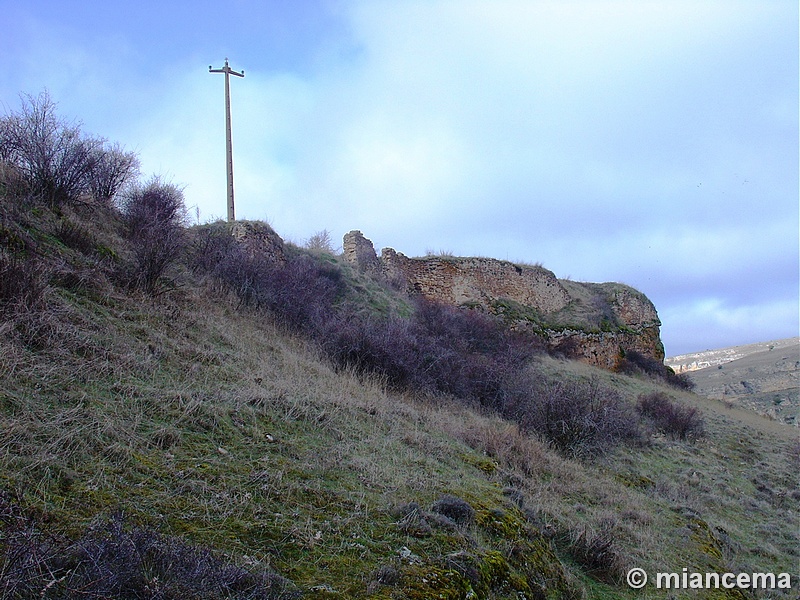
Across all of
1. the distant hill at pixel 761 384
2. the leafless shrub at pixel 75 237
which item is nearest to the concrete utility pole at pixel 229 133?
the leafless shrub at pixel 75 237

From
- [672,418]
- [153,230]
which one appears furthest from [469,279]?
[153,230]

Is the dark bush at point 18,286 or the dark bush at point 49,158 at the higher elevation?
the dark bush at point 49,158

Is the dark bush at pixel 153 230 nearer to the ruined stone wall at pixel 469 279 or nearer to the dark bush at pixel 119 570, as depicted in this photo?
the dark bush at pixel 119 570

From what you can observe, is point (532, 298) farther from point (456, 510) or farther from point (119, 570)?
point (119, 570)

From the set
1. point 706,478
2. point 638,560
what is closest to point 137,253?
point 638,560

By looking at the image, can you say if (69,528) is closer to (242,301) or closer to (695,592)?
(695,592)

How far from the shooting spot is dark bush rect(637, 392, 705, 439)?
40.7 ft

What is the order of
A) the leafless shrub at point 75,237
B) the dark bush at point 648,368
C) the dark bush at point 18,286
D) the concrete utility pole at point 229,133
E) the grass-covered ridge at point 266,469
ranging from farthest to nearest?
the dark bush at point 648,368
the concrete utility pole at point 229,133
the leafless shrub at point 75,237
the dark bush at point 18,286
the grass-covered ridge at point 266,469

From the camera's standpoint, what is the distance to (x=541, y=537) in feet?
15.1

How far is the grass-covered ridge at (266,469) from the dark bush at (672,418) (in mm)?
1905

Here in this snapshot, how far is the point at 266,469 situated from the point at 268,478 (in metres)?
0.18

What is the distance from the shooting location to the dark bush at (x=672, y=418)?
1239 centimetres

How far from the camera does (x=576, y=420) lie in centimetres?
862

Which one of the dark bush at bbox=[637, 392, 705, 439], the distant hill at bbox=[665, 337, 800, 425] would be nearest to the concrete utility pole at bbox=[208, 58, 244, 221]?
the dark bush at bbox=[637, 392, 705, 439]
